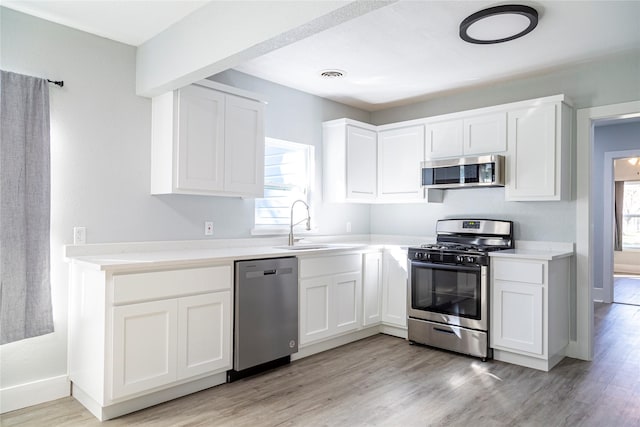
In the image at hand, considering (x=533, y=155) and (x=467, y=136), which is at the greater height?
(x=467, y=136)

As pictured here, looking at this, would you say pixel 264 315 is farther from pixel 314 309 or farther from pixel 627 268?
pixel 627 268

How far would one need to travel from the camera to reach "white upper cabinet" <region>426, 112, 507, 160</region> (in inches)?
149

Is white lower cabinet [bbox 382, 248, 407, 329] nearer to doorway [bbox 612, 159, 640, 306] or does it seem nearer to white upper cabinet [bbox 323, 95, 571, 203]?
white upper cabinet [bbox 323, 95, 571, 203]

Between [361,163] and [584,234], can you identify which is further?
[361,163]

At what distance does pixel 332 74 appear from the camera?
3793mm

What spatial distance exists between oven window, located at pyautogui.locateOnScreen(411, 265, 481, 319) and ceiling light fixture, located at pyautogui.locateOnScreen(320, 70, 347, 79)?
1938 mm

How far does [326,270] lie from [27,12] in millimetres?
2812

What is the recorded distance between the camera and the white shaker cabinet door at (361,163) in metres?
4.42

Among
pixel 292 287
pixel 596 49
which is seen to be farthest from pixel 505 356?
pixel 596 49

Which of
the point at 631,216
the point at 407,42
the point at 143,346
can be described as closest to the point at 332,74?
the point at 407,42

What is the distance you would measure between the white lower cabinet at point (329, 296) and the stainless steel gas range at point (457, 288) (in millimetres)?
532

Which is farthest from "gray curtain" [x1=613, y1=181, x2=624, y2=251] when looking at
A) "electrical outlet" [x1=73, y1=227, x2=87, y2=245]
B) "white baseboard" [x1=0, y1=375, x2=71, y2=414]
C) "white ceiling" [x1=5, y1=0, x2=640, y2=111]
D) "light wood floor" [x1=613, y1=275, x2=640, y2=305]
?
"white baseboard" [x1=0, y1=375, x2=71, y2=414]

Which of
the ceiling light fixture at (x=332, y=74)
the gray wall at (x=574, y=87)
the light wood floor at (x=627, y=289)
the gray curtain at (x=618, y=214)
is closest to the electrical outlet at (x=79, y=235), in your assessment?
the ceiling light fixture at (x=332, y=74)

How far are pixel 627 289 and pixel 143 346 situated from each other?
768 cm
